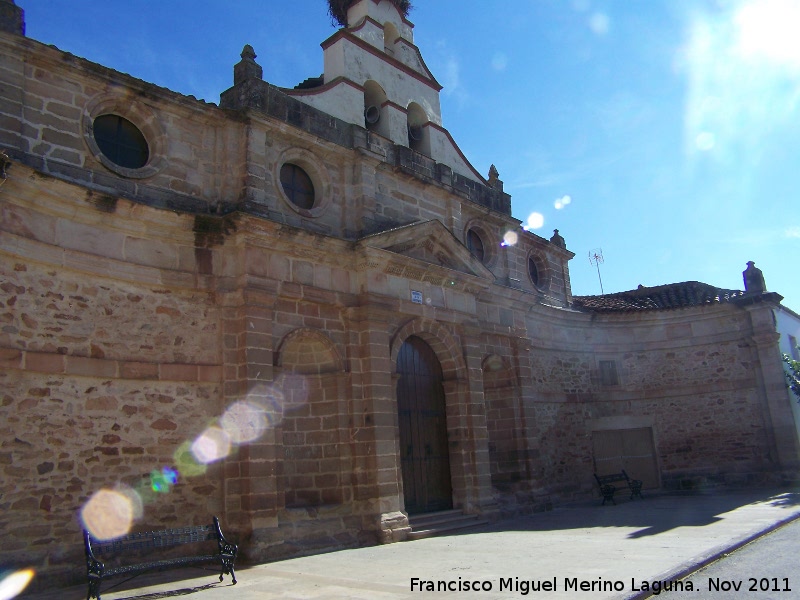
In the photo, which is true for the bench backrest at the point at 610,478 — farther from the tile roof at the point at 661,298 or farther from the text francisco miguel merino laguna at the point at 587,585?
the text francisco miguel merino laguna at the point at 587,585

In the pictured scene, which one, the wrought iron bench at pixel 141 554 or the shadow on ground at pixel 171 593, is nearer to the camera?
the wrought iron bench at pixel 141 554

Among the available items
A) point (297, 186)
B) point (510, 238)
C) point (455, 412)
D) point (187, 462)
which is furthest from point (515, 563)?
point (510, 238)

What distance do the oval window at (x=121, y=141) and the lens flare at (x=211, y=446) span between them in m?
3.75

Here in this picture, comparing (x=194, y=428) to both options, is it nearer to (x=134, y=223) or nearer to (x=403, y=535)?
(x=134, y=223)

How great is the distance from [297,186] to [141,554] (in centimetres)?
586

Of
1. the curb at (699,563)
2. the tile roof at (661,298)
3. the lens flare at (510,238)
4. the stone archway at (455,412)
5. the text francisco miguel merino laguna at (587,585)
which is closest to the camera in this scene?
the curb at (699,563)

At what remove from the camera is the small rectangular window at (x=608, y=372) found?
17219 mm

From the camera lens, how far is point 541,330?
1562cm

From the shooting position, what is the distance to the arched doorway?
11453mm

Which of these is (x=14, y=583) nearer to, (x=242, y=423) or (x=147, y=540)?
(x=147, y=540)

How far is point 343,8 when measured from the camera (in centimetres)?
1423

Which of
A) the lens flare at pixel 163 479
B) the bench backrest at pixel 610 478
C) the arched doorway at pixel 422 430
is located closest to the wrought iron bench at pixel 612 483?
the bench backrest at pixel 610 478

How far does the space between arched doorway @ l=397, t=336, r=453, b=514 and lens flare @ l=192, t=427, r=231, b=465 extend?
132 inches

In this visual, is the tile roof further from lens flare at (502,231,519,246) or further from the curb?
the curb
